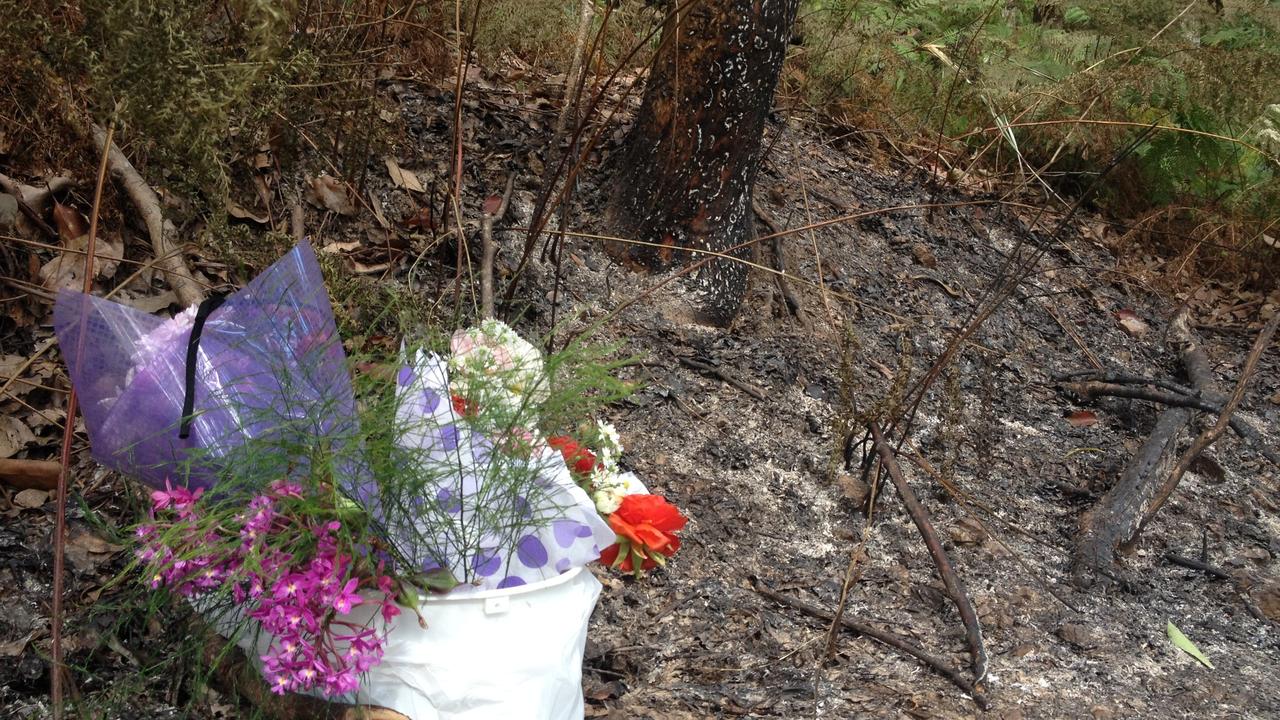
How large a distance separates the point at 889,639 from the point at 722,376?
962 mm

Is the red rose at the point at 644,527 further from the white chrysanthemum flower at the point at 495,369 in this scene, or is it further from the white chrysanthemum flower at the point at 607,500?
the white chrysanthemum flower at the point at 495,369

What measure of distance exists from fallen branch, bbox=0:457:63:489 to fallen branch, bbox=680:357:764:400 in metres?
1.63

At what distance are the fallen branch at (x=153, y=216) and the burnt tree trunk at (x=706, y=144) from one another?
A: 1.30m

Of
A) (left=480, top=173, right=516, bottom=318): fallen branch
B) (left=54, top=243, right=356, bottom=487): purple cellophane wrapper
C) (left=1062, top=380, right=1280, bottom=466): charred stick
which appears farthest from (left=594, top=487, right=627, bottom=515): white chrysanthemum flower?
(left=1062, top=380, right=1280, bottom=466): charred stick

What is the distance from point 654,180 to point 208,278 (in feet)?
4.33

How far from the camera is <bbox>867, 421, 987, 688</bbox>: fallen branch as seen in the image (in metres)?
2.16

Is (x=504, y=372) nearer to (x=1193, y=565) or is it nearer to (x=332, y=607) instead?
(x=332, y=607)

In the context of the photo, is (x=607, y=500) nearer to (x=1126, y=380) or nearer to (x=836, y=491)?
(x=836, y=491)

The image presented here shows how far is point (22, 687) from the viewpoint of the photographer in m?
1.59

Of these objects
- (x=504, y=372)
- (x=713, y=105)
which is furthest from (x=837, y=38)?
(x=504, y=372)

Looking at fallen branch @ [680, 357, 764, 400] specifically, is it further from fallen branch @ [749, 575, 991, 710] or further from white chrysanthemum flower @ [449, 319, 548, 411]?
white chrysanthemum flower @ [449, 319, 548, 411]

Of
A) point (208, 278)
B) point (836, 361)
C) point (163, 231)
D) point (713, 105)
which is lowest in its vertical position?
point (836, 361)

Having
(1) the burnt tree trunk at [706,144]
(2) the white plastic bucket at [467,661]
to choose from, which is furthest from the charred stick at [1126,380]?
(2) the white plastic bucket at [467,661]

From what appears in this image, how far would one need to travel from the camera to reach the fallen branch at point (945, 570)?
7.09ft
